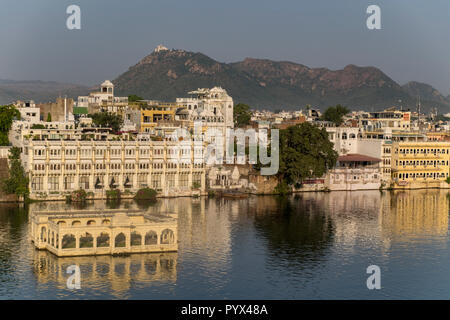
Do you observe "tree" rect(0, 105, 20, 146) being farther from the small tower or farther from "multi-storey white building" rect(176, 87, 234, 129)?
the small tower

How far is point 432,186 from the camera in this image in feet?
343

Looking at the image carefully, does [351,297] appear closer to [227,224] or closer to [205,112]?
[227,224]

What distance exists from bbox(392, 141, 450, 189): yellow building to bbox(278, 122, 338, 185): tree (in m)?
11.4

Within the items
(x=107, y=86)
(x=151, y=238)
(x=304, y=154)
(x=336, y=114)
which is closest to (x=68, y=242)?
(x=151, y=238)

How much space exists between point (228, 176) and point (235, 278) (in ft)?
136

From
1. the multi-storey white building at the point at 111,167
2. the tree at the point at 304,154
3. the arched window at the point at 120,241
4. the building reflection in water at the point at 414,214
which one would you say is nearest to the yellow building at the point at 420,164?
the building reflection in water at the point at 414,214

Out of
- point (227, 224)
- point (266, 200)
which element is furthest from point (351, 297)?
point (266, 200)

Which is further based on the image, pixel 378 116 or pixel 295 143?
pixel 378 116

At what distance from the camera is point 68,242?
54875 millimetres

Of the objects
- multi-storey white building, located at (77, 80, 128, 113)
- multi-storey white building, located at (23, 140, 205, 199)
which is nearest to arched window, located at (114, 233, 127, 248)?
multi-storey white building, located at (23, 140, 205, 199)

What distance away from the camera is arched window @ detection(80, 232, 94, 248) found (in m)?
54.1

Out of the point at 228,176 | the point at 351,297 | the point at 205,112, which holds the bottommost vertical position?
the point at 351,297
